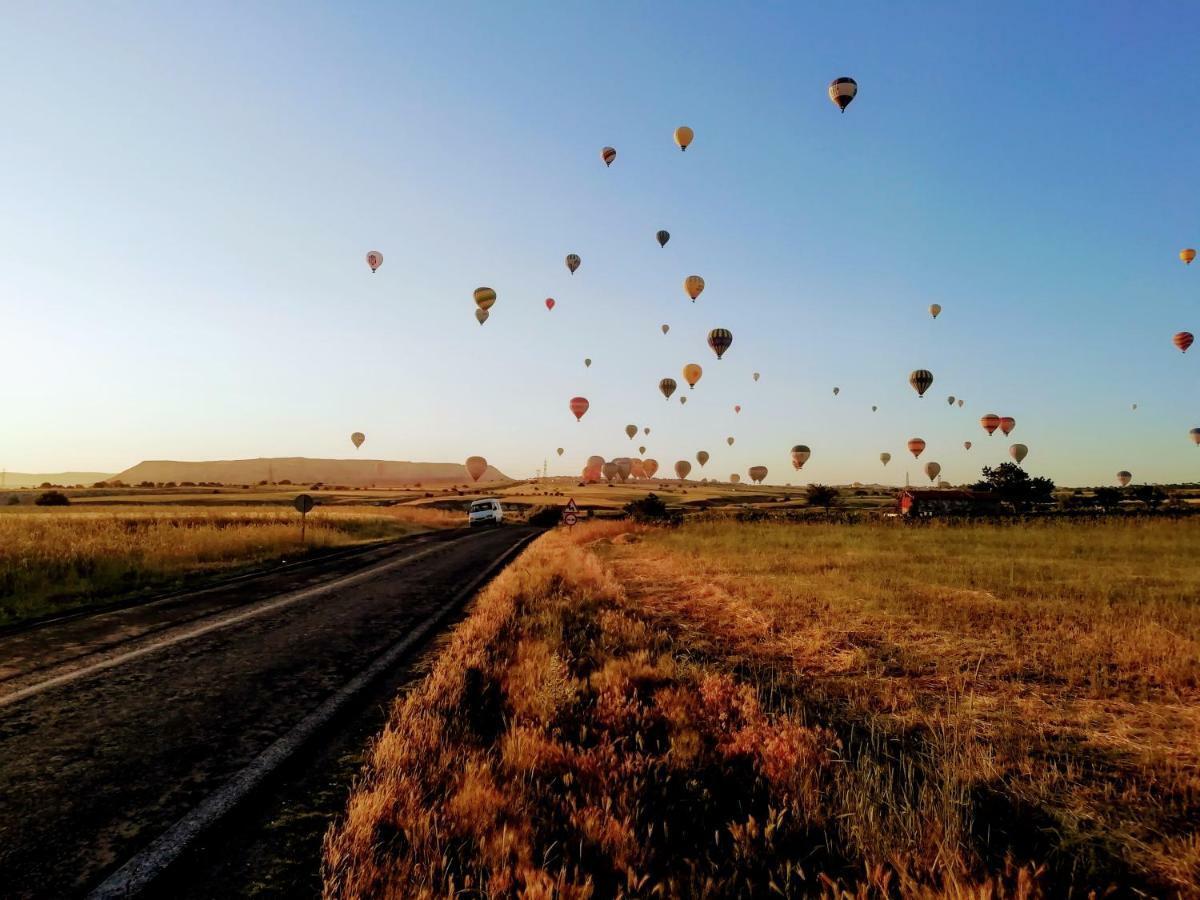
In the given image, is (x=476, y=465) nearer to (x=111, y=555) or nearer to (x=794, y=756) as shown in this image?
(x=111, y=555)

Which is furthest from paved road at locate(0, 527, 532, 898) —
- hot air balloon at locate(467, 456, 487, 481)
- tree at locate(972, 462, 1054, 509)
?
hot air balloon at locate(467, 456, 487, 481)

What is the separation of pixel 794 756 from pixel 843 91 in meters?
37.0

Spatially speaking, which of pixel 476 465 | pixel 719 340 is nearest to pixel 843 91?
pixel 719 340

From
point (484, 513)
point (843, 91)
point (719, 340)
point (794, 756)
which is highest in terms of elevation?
point (843, 91)


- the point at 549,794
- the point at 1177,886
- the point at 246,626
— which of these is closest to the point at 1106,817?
the point at 1177,886

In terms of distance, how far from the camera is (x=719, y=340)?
44.4 meters

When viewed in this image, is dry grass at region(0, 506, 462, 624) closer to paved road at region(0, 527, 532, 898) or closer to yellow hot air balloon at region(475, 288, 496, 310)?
paved road at region(0, 527, 532, 898)

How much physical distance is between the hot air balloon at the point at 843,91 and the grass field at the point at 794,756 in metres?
29.9

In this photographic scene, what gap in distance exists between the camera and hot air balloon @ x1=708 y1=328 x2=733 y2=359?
44438 millimetres

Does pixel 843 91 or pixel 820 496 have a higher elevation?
pixel 843 91

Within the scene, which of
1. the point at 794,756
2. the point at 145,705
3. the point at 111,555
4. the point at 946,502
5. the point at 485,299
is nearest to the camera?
the point at 794,756

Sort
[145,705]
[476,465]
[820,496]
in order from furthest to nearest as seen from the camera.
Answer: [476,465] → [820,496] → [145,705]

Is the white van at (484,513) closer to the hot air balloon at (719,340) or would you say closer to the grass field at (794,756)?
A: the hot air balloon at (719,340)

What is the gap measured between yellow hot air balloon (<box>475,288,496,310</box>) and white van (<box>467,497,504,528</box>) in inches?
530
